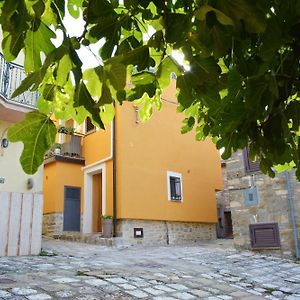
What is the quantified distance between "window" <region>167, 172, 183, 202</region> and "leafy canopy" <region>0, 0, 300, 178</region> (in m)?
12.1

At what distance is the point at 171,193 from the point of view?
46.4ft

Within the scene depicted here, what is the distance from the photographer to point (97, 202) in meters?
14.3

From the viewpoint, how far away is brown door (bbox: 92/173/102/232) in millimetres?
14039

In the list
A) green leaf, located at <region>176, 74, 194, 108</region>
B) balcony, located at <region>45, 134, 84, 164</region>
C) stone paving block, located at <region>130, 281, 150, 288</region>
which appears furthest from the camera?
balcony, located at <region>45, 134, 84, 164</region>

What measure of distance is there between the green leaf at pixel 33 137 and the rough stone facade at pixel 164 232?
420 inches

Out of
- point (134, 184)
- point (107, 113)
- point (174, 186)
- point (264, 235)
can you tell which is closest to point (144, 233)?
point (134, 184)

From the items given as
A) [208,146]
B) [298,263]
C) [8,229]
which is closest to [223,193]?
[208,146]

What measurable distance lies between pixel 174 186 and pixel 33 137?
13088mm

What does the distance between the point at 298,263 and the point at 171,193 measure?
5.72 m

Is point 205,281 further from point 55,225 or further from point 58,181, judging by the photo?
point 58,181

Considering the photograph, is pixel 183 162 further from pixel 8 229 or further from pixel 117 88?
pixel 117 88

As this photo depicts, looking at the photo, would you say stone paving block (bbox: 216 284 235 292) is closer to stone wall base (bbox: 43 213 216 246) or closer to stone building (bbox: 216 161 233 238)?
stone wall base (bbox: 43 213 216 246)

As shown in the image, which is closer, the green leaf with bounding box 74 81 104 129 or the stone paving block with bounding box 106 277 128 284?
the green leaf with bounding box 74 81 104 129

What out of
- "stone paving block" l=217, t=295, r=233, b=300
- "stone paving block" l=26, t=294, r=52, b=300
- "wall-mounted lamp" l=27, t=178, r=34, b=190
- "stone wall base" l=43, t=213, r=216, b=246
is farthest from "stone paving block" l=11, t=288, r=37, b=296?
"stone wall base" l=43, t=213, r=216, b=246
